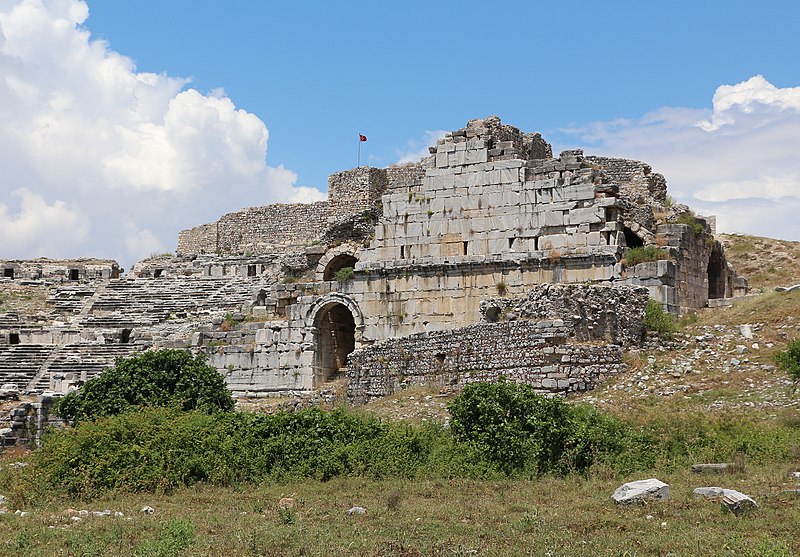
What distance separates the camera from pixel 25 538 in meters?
11.3

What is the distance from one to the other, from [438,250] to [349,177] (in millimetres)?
20475

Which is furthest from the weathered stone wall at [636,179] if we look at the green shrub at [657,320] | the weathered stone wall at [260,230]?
the weathered stone wall at [260,230]

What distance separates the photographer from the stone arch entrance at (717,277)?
29.6m

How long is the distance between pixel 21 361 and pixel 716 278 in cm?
1971

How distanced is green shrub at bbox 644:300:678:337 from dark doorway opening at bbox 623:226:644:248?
4455 millimetres

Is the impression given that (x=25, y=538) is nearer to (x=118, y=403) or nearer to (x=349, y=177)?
(x=118, y=403)

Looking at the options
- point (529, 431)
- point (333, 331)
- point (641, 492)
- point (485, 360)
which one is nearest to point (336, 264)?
point (333, 331)

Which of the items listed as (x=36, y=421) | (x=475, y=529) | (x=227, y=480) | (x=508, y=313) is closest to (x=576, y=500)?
(x=475, y=529)

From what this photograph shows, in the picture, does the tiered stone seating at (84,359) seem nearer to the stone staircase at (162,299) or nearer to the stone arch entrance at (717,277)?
the stone staircase at (162,299)

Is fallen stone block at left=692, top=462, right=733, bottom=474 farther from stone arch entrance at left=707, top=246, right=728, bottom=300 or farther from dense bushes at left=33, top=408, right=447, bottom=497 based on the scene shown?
stone arch entrance at left=707, top=246, right=728, bottom=300

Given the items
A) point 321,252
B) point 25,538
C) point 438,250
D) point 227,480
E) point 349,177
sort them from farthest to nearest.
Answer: point 349,177 < point 321,252 < point 438,250 < point 227,480 < point 25,538

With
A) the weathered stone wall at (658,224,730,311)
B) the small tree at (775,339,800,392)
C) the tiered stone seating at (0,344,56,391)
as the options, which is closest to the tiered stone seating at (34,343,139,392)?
the tiered stone seating at (0,344,56,391)

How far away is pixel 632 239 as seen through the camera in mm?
27484

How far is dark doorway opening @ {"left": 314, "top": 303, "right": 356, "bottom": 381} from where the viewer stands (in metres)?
29.5
